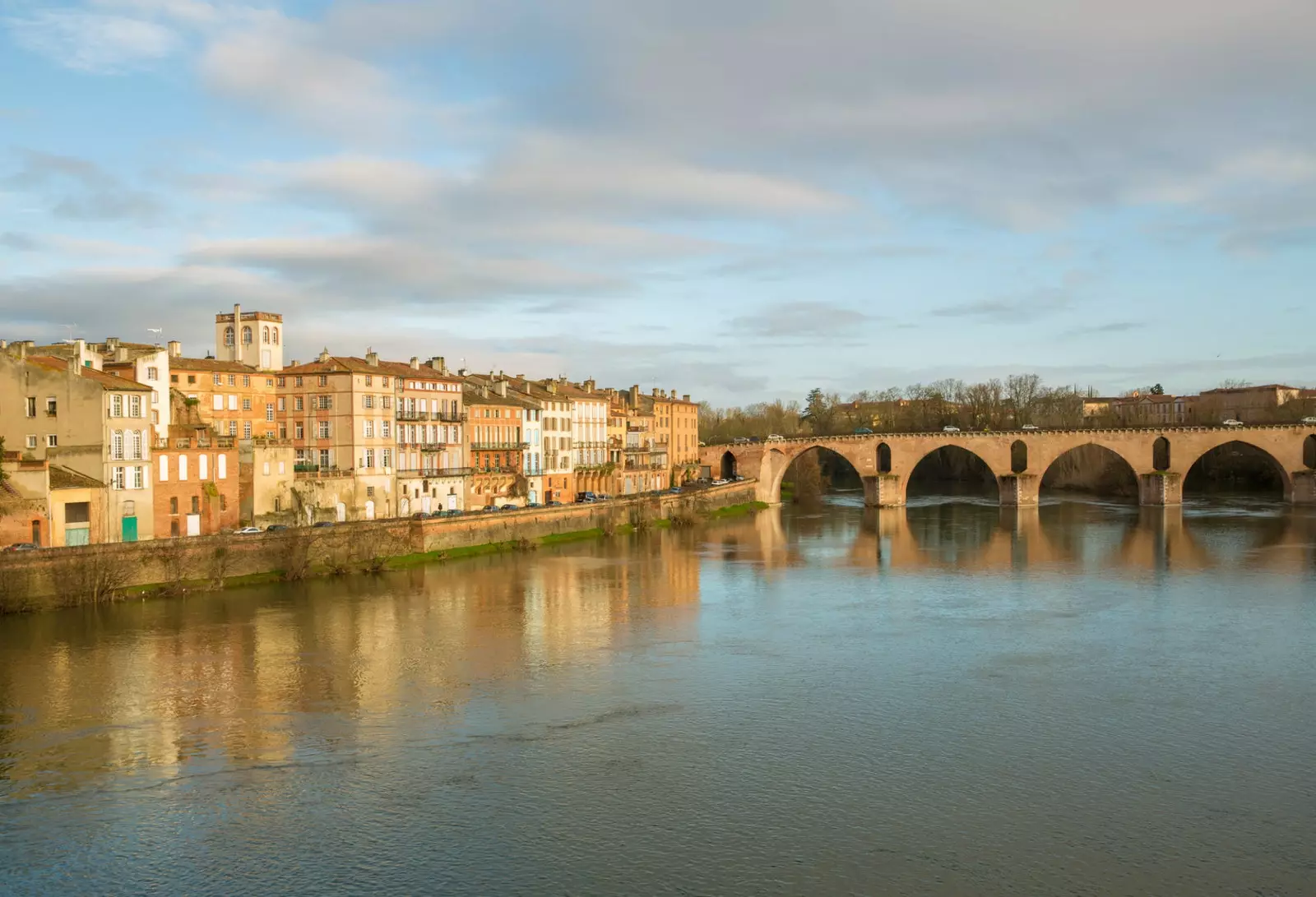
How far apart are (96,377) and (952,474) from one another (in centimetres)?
6031

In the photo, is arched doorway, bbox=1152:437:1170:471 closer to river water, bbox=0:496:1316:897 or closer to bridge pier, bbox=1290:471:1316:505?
bridge pier, bbox=1290:471:1316:505

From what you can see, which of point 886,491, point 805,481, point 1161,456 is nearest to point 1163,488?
point 1161,456

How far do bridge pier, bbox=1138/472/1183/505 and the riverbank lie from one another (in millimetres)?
26358

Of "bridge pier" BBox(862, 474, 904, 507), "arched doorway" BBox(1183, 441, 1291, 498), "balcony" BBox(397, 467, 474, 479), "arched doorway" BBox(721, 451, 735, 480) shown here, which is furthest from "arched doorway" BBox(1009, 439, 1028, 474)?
"balcony" BBox(397, 467, 474, 479)

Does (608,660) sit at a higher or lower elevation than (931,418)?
lower

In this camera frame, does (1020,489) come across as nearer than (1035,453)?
Yes

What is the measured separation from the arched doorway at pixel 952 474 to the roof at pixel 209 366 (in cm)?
4272

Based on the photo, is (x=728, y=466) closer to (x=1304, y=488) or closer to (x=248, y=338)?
(x=1304, y=488)

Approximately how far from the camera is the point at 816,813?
44.1 feet

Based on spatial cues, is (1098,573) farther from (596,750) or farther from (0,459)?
(0,459)

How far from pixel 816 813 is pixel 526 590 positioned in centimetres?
1598

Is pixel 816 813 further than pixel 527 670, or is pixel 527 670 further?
pixel 527 670

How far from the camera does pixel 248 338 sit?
123 ft

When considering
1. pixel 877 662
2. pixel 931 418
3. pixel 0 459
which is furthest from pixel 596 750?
pixel 931 418
